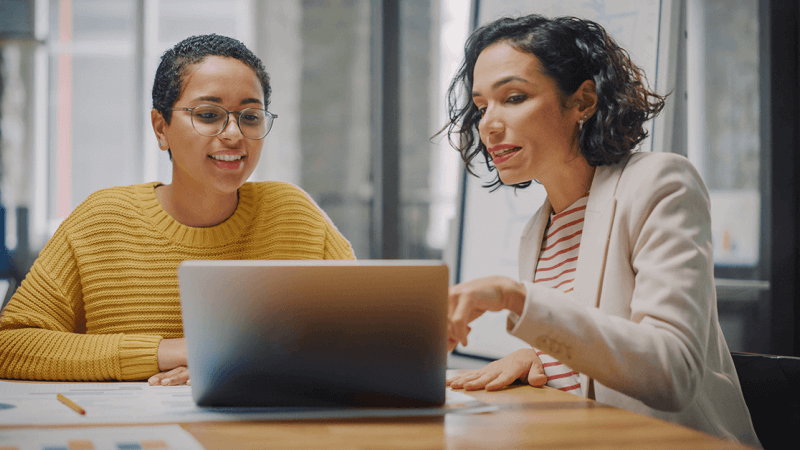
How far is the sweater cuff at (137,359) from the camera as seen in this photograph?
1130mm

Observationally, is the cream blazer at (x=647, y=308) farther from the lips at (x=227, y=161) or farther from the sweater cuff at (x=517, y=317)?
the lips at (x=227, y=161)

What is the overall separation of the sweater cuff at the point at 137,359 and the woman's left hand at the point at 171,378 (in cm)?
3

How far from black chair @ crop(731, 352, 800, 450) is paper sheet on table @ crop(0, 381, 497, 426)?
0.51 m

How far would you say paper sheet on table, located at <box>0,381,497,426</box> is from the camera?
0.78m

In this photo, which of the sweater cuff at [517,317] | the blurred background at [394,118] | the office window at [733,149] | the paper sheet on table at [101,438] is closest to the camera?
the paper sheet on table at [101,438]

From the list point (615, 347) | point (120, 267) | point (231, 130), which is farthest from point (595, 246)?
point (120, 267)

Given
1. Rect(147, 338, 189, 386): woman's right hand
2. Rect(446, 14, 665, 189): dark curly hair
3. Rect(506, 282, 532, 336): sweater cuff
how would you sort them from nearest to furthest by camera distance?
Rect(506, 282, 532, 336): sweater cuff → Rect(147, 338, 189, 386): woman's right hand → Rect(446, 14, 665, 189): dark curly hair

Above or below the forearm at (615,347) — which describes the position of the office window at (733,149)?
above

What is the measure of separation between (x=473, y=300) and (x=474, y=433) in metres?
0.18

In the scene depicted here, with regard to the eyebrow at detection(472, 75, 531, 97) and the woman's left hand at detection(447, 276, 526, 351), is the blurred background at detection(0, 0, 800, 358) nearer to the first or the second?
the eyebrow at detection(472, 75, 531, 97)

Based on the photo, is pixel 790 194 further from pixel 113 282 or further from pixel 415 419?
pixel 113 282

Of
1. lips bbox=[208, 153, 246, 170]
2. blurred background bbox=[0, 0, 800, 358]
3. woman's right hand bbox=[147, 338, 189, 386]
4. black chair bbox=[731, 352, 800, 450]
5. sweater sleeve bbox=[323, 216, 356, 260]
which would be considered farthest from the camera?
blurred background bbox=[0, 0, 800, 358]

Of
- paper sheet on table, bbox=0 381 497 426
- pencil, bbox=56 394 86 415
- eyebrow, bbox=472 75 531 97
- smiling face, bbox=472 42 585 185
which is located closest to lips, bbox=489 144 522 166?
smiling face, bbox=472 42 585 185

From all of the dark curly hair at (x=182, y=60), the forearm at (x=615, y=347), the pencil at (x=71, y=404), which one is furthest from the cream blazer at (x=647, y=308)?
the dark curly hair at (x=182, y=60)
